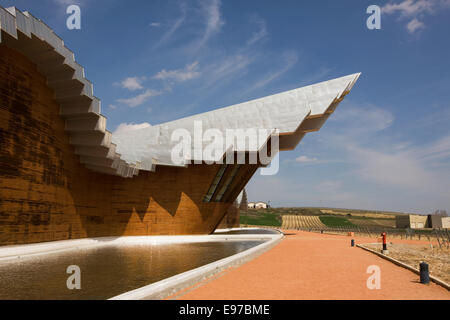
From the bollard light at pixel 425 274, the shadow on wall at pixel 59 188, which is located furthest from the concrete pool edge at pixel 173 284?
the shadow on wall at pixel 59 188

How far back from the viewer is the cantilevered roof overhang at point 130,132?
14125 mm

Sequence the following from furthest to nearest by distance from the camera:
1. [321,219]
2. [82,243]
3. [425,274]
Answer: [321,219] < [82,243] < [425,274]

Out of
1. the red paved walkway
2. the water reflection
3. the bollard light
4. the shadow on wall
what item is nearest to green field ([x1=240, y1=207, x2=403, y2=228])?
the shadow on wall

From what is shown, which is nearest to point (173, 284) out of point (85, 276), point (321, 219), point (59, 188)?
point (85, 276)

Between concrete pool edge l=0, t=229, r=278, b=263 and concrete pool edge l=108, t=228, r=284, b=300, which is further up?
concrete pool edge l=108, t=228, r=284, b=300

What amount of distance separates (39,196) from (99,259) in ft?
18.7

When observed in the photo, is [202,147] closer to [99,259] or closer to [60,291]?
[99,259]

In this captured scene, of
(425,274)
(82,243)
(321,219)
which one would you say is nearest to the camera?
(425,274)

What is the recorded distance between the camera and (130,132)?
2962cm

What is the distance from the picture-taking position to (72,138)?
63.2 ft

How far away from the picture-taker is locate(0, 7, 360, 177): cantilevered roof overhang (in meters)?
14.1

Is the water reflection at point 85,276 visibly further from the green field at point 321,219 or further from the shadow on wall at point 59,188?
the green field at point 321,219

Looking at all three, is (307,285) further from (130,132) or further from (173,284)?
(130,132)

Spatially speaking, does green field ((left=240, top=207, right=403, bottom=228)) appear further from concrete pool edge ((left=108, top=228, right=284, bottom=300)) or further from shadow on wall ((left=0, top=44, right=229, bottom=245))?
concrete pool edge ((left=108, top=228, right=284, bottom=300))
